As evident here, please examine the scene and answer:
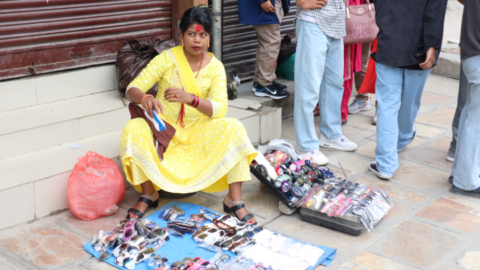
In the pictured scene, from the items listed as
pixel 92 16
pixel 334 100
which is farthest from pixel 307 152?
pixel 92 16

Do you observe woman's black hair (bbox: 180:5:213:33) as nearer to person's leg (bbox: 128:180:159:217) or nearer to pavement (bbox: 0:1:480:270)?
person's leg (bbox: 128:180:159:217)

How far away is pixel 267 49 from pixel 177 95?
2135 millimetres

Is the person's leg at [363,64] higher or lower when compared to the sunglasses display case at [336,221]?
higher

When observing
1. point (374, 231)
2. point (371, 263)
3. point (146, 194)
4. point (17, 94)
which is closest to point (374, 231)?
point (374, 231)

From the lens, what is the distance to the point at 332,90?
4.43 metres

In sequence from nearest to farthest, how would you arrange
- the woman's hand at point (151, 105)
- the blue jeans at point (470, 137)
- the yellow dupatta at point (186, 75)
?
1. the woman's hand at point (151, 105)
2. the yellow dupatta at point (186, 75)
3. the blue jeans at point (470, 137)

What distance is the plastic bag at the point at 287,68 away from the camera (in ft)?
19.2

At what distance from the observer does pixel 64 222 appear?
328cm

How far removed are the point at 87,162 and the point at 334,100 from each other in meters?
2.17

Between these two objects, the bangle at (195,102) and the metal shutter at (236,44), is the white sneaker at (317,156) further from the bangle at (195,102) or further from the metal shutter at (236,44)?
the metal shutter at (236,44)

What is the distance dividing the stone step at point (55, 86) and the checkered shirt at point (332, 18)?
180 cm

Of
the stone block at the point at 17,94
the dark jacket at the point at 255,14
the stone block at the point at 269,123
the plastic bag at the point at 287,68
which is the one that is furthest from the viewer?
the plastic bag at the point at 287,68

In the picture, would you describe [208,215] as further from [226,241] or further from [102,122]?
[102,122]

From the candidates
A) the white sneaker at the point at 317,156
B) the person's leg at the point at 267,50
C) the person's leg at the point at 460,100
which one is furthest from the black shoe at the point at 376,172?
the person's leg at the point at 267,50
